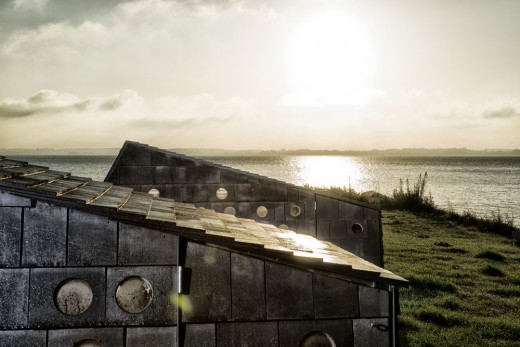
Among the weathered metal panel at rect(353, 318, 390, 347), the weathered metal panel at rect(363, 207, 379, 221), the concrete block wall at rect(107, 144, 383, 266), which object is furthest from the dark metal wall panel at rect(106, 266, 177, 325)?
the weathered metal panel at rect(363, 207, 379, 221)

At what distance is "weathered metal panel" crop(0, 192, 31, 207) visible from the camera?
4.82 metres

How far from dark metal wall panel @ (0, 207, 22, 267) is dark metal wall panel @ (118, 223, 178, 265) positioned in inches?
43.9

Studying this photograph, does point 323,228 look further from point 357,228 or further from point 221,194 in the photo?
point 221,194

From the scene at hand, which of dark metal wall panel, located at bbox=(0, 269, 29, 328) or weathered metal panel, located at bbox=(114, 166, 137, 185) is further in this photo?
weathered metal panel, located at bbox=(114, 166, 137, 185)

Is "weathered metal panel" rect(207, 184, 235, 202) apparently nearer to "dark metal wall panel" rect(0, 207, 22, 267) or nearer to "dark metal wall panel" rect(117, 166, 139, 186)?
"dark metal wall panel" rect(117, 166, 139, 186)

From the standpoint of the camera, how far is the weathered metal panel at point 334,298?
210 inches

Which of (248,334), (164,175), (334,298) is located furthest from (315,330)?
(164,175)

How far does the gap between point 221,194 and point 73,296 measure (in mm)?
8068

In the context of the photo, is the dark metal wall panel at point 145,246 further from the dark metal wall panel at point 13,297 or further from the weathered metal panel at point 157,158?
the weathered metal panel at point 157,158

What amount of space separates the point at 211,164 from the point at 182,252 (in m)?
8.01

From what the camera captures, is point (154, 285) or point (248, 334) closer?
point (154, 285)

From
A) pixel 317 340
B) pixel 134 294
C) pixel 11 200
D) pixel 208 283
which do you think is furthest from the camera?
pixel 317 340

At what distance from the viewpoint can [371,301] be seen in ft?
17.7

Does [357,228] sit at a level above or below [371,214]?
below
